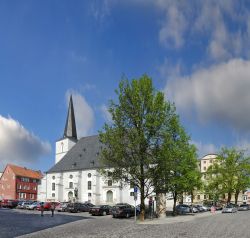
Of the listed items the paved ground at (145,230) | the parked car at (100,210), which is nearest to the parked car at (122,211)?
the parked car at (100,210)

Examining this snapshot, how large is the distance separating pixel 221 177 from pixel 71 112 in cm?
5158

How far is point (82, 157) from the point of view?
111 m

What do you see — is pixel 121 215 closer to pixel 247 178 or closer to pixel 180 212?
pixel 180 212

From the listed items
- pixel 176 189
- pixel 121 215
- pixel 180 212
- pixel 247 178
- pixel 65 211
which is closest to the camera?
pixel 121 215

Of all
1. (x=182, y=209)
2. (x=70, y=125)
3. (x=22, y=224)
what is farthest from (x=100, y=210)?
(x=70, y=125)

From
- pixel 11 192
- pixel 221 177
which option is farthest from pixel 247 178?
pixel 11 192

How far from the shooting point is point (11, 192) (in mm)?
127000

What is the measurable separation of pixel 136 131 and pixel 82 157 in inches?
2877

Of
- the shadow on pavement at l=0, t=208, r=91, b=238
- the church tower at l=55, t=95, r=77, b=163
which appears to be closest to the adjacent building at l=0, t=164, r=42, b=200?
the church tower at l=55, t=95, r=77, b=163

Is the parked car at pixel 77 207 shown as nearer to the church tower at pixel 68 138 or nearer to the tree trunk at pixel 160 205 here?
the tree trunk at pixel 160 205

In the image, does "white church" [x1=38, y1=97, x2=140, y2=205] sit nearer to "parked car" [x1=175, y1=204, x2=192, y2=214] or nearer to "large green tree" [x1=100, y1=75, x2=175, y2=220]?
"parked car" [x1=175, y1=204, x2=192, y2=214]

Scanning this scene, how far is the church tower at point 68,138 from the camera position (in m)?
122

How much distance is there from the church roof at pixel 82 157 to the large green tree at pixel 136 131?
A: 213ft

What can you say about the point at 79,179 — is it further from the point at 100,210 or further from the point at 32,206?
the point at 100,210
